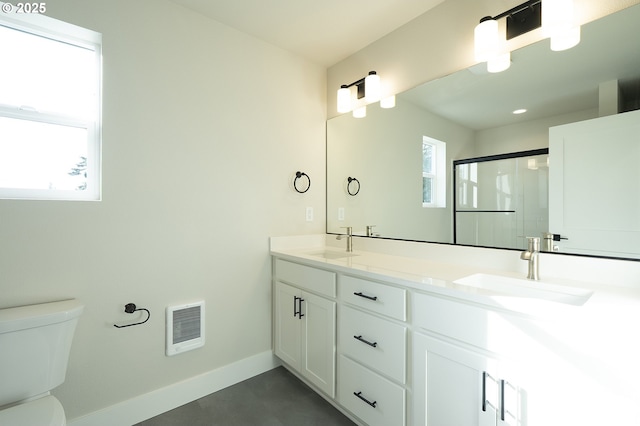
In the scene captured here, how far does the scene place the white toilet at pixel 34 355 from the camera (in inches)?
47.5

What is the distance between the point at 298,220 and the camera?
245 centimetres

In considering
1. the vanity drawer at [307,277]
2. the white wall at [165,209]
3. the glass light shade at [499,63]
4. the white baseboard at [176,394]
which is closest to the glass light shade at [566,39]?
the glass light shade at [499,63]

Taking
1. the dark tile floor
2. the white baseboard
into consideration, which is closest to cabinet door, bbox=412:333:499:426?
the dark tile floor

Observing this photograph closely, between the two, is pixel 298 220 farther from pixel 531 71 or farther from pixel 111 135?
pixel 531 71

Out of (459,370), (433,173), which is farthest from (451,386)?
(433,173)

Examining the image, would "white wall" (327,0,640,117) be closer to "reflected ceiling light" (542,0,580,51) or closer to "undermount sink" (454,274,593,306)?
"reflected ceiling light" (542,0,580,51)

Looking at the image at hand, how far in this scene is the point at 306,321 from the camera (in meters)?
1.92

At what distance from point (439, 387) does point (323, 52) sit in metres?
2.38

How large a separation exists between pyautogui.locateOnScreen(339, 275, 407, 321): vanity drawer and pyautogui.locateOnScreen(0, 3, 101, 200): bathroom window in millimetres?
1510

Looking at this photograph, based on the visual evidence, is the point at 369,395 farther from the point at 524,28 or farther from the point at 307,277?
the point at 524,28

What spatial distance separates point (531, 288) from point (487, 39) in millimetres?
1244

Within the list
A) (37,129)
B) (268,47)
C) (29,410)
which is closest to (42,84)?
(37,129)

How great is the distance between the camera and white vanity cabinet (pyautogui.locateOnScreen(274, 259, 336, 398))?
174 cm

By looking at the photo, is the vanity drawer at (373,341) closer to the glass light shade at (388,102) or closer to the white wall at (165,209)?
the white wall at (165,209)
